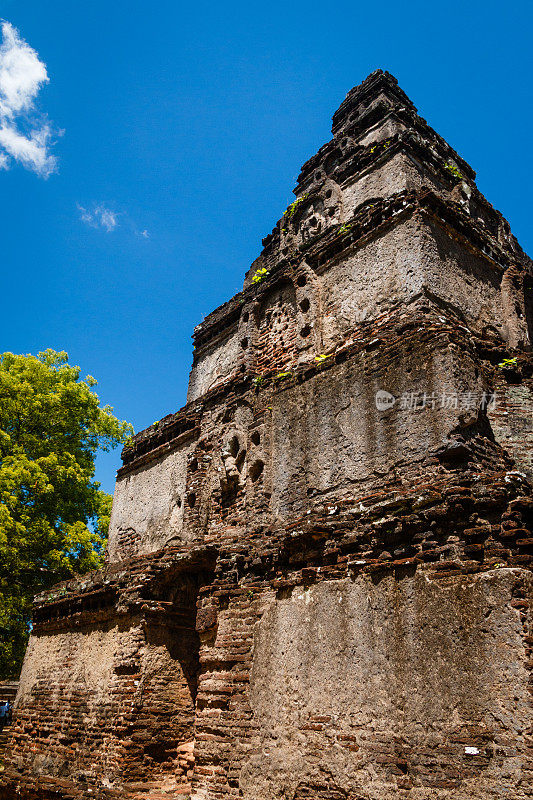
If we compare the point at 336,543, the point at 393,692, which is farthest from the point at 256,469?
the point at 393,692

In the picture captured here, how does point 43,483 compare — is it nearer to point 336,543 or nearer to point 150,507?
point 150,507

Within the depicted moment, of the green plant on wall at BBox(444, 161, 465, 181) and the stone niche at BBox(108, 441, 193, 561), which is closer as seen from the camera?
the green plant on wall at BBox(444, 161, 465, 181)

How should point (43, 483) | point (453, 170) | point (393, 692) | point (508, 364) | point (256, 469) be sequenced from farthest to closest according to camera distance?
point (43, 483)
point (453, 170)
point (256, 469)
point (508, 364)
point (393, 692)

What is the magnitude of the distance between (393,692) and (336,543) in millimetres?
1498

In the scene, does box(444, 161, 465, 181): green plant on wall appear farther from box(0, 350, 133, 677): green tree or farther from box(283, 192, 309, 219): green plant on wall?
box(0, 350, 133, 677): green tree

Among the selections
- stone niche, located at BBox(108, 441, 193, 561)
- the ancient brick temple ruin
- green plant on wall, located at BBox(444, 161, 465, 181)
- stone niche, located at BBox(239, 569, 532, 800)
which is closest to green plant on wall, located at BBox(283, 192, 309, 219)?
the ancient brick temple ruin

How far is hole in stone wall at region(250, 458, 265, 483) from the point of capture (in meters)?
8.71

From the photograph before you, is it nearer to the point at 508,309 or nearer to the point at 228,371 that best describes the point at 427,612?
the point at 508,309

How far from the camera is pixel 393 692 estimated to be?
4730mm

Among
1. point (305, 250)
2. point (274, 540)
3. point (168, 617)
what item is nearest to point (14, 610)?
point (168, 617)

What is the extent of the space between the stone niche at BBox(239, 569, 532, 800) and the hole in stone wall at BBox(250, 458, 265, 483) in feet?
9.45

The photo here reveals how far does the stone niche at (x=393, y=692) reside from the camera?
4098 mm

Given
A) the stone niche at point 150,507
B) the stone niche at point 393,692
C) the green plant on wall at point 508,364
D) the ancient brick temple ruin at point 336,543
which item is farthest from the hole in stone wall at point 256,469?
the green plant on wall at point 508,364

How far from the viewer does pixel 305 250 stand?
1033 cm
